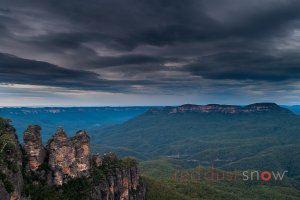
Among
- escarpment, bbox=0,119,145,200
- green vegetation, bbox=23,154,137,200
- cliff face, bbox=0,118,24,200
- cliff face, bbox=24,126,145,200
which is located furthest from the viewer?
cliff face, bbox=24,126,145,200

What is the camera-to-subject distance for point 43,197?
71.1 m

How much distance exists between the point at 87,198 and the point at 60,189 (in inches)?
363

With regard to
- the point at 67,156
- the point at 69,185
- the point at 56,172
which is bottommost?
the point at 69,185

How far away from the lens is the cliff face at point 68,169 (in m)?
77.6

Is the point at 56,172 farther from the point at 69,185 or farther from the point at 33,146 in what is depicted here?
the point at 33,146

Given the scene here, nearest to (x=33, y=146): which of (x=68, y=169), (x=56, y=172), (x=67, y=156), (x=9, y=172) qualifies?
(x=56, y=172)

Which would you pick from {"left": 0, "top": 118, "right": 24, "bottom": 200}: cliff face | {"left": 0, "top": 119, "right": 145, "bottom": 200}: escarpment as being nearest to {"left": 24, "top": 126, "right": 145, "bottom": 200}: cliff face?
{"left": 0, "top": 119, "right": 145, "bottom": 200}: escarpment

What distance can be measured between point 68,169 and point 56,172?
20.7 feet

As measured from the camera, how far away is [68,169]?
88.7m

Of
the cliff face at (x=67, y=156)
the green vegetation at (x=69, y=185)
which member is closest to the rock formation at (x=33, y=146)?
the green vegetation at (x=69, y=185)

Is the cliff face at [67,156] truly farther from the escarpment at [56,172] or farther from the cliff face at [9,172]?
the cliff face at [9,172]

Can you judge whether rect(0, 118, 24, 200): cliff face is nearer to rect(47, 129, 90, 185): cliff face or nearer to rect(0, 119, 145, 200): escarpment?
rect(0, 119, 145, 200): escarpment

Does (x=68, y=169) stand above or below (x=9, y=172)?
below

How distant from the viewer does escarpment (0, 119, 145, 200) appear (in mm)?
62688
